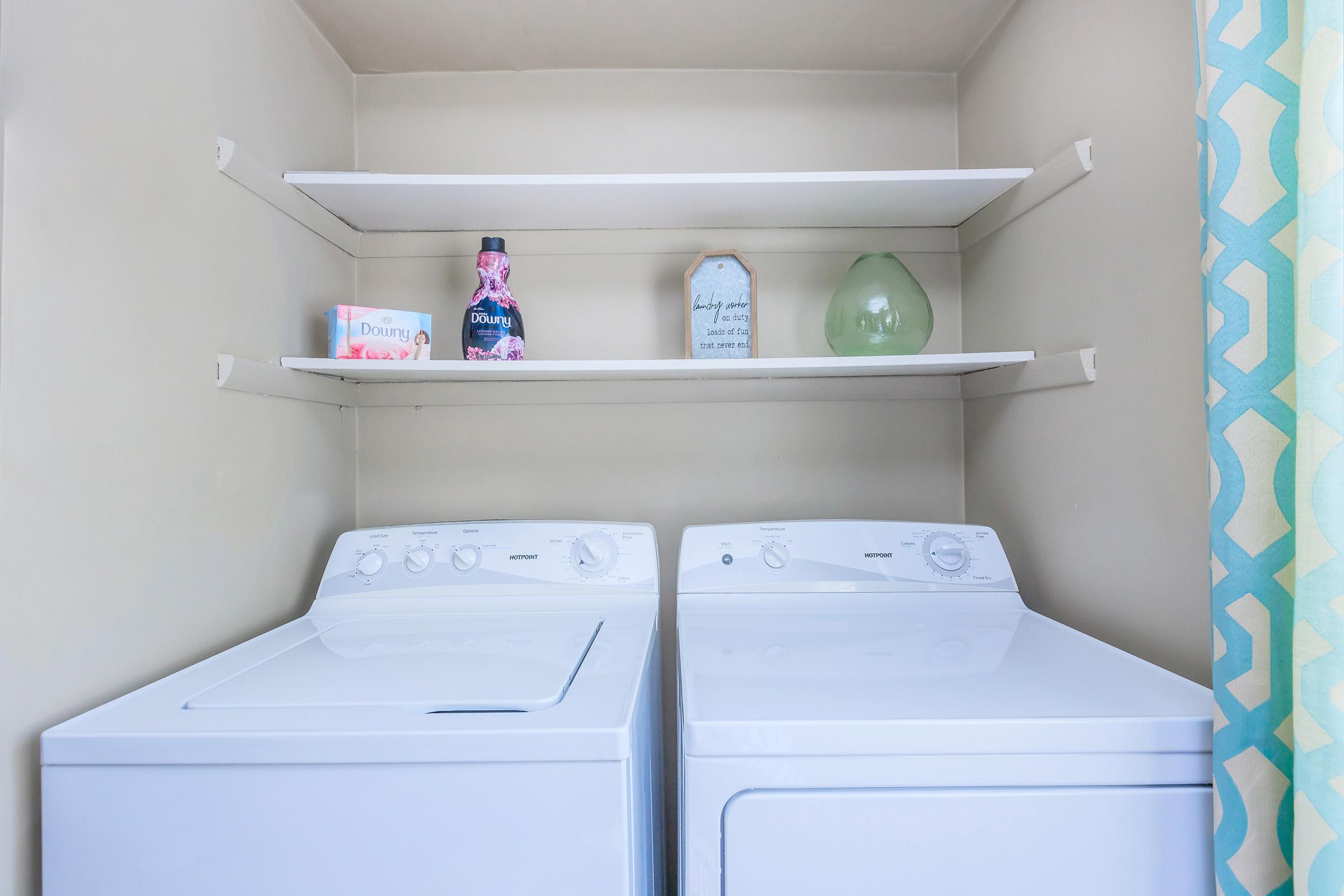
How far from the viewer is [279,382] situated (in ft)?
4.16

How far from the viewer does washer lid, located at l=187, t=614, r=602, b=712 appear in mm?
807

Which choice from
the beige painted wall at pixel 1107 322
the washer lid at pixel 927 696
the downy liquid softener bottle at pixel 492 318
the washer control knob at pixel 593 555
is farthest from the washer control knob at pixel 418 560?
the beige painted wall at pixel 1107 322

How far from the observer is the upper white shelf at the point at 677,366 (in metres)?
1.26

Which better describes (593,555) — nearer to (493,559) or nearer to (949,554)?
(493,559)

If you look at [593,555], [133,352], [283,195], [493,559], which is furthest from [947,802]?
[283,195]

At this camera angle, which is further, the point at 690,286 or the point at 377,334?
the point at 690,286

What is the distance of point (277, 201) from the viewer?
127 cm

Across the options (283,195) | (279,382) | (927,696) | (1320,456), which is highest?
(283,195)

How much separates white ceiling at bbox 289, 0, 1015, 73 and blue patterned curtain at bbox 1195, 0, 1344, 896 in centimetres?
84

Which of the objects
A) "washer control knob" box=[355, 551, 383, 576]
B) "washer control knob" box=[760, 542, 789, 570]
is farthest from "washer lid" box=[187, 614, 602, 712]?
"washer control knob" box=[760, 542, 789, 570]

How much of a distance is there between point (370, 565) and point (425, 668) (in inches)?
19.3

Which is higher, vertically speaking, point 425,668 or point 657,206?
point 657,206

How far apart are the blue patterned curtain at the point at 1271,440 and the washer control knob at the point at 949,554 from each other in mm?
637

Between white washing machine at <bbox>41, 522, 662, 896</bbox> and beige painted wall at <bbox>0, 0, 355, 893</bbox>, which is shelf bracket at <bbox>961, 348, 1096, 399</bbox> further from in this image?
beige painted wall at <bbox>0, 0, 355, 893</bbox>
